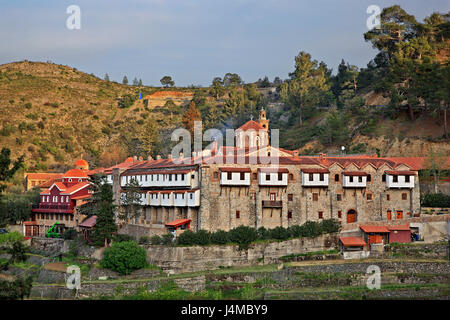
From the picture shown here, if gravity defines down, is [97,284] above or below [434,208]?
below

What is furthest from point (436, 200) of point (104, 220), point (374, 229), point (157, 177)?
point (104, 220)

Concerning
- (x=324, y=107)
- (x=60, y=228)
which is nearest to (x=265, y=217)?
(x=60, y=228)

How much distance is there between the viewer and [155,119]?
129 meters

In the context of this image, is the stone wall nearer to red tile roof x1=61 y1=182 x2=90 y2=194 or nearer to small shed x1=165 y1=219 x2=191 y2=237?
small shed x1=165 y1=219 x2=191 y2=237

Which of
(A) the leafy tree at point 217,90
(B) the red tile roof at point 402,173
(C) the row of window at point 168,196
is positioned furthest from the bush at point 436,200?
(A) the leafy tree at point 217,90

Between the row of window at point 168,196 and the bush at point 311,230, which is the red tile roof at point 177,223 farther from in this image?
the bush at point 311,230

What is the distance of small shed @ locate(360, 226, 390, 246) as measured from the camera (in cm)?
4897

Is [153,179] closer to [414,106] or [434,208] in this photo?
[434,208]

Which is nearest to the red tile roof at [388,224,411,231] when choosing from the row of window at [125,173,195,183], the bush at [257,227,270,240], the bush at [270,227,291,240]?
the bush at [270,227,291,240]

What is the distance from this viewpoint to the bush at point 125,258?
153ft

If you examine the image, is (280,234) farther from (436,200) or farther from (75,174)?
(75,174)

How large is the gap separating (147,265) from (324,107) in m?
63.7

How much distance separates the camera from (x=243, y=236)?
4838cm

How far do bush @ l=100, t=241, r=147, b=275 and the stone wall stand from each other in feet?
4.19
